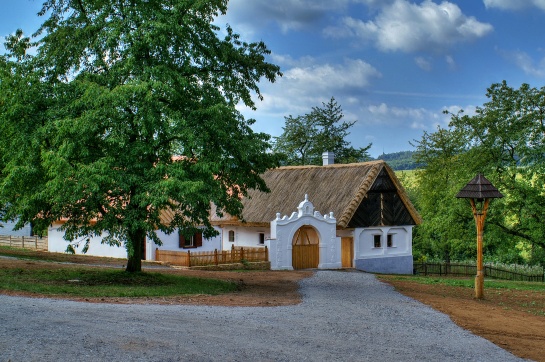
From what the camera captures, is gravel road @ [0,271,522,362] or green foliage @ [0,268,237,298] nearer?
gravel road @ [0,271,522,362]

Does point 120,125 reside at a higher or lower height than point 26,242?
higher

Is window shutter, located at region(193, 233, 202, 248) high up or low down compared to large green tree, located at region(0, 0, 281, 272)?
down

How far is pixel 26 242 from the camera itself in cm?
4425

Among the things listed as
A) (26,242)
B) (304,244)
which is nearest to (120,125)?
(304,244)

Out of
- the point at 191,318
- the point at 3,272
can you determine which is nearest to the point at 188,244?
the point at 3,272

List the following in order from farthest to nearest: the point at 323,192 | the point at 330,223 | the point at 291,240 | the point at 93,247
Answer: the point at 93,247
the point at 323,192
the point at 330,223
the point at 291,240

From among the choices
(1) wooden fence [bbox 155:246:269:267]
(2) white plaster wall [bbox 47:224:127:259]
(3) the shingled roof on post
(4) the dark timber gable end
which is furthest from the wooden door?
(3) the shingled roof on post

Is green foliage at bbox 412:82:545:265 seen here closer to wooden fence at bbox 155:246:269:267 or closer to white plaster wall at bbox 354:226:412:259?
white plaster wall at bbox 354:226:412:259

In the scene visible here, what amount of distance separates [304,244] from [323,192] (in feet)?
15.7

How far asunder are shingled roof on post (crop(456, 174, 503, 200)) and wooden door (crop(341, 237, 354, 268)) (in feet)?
56.2

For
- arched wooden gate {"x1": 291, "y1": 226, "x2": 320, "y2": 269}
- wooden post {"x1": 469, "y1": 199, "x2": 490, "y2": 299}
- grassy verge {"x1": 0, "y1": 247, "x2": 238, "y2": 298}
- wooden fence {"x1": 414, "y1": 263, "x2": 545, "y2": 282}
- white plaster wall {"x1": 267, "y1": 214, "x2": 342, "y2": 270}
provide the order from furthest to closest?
wooden fence {"x1": 414, "y1": 263, "x2": 545, "y2": 282}
arched wooden gate {"x1": 291, "y1": 226, "x2": 320, "y2": 269}
white plaster wall {"x1": 267, "y1": 214, "x2": 342, "y2": 270}
wooden post {"x1": 469, "y1": 199, "x2": 490, "y2": 299}
grassy verge {"x1": 0, "y1": 247, "x2": 238, "y2": 298}

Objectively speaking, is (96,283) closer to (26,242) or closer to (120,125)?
(120,125)

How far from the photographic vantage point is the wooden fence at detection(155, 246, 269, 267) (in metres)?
31.5

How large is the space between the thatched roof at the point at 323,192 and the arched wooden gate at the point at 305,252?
191 centimetres
